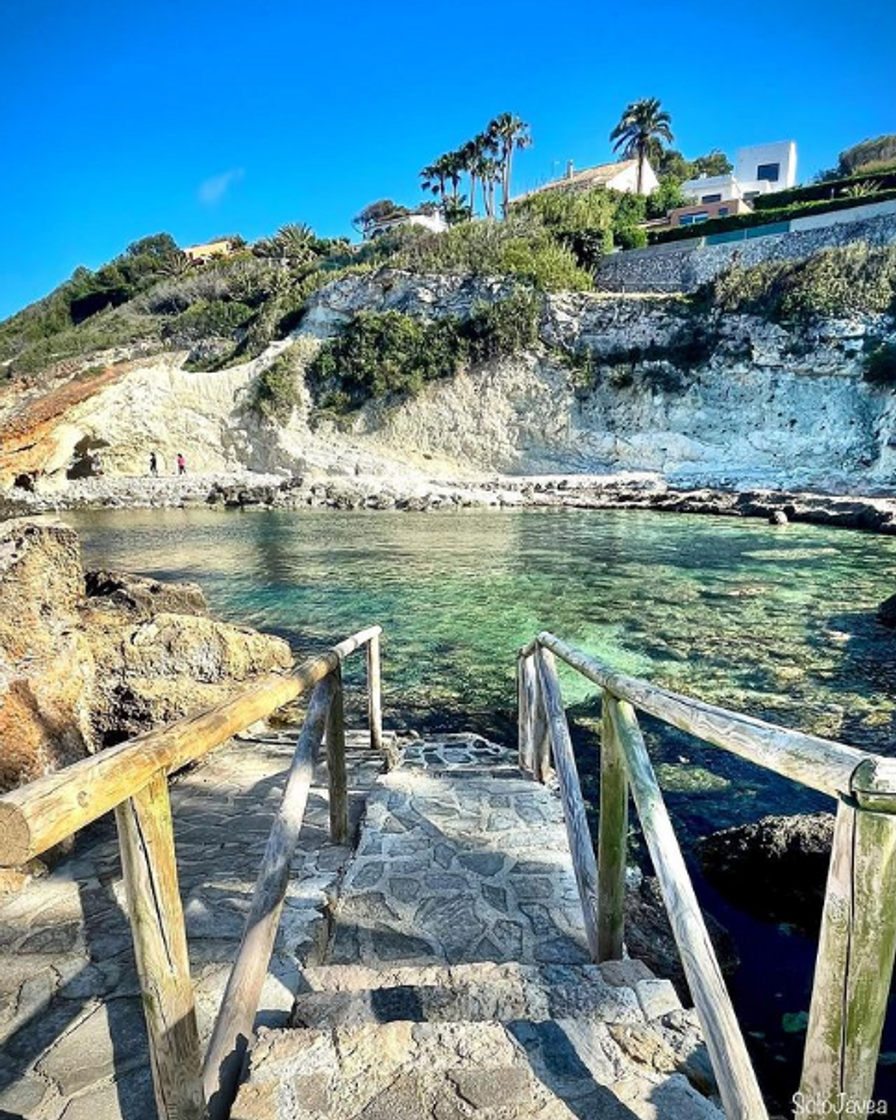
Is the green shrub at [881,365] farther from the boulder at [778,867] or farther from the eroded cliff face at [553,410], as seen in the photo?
the boulder at [778,867]

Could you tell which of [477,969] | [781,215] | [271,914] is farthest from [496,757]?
[781,215]

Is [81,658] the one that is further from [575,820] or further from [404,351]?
[404,351]

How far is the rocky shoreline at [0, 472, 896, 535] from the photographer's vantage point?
2742 centimetres

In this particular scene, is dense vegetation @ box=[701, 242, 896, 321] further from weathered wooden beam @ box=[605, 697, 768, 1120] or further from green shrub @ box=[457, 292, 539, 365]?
weathered wooden beam @ box=[605, 697, 768, 1120]

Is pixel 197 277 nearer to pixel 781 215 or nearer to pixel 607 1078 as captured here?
pixel 781 215

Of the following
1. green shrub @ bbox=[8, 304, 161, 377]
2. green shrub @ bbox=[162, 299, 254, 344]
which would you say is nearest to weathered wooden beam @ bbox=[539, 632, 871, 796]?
green shrub @ bbox=[162, 299, 254, 344]

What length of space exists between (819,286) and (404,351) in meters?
23.2

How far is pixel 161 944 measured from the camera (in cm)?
159

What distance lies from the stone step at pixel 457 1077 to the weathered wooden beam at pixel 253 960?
12 centimetres

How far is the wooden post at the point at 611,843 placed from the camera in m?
2.45

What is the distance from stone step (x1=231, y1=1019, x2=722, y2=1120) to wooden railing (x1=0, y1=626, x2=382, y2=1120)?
153 millimetres

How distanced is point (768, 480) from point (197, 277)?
55401 mm

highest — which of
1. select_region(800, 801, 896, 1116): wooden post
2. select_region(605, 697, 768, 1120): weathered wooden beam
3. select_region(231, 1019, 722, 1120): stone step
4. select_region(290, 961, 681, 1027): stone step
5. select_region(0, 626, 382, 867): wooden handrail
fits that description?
select_region(0, 626, 382, 867): wooden handrail

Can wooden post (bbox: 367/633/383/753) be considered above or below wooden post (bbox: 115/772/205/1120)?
below
